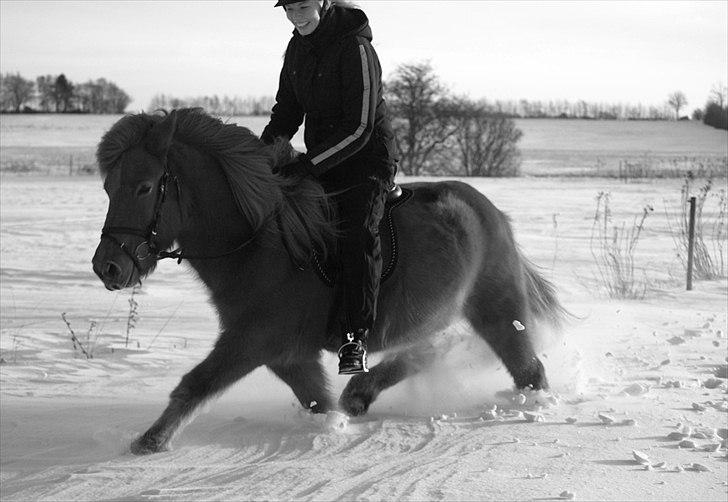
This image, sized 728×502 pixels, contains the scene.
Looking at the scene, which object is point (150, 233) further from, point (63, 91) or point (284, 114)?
point (63, 91)

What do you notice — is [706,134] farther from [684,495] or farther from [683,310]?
[684,495]

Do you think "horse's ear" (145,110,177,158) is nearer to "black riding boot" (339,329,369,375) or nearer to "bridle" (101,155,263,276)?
"bridle" (101,155,263,276)

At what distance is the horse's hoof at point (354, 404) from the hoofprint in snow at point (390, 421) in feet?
0.26

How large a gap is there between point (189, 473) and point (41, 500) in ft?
2.29

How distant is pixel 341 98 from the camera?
4.94 meters

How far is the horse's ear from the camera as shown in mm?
4484

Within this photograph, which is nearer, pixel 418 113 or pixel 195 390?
pixel 195 390

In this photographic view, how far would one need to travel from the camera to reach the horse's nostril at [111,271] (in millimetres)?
4273

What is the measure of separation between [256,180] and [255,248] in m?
0.37

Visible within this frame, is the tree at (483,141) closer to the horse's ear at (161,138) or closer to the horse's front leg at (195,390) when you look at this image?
the horse's front leg at (195,390)

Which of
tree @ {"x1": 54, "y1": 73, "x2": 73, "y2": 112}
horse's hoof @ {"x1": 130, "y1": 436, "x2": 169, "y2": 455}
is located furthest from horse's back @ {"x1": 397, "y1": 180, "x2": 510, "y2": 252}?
tree @ {"x1": 54, "y1": 73, "x2": 73, "y2": 112}

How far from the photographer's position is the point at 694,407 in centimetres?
571

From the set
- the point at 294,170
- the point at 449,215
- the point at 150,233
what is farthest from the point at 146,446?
the point at 449,215

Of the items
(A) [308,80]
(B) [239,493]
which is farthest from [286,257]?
(B) [239,493]
